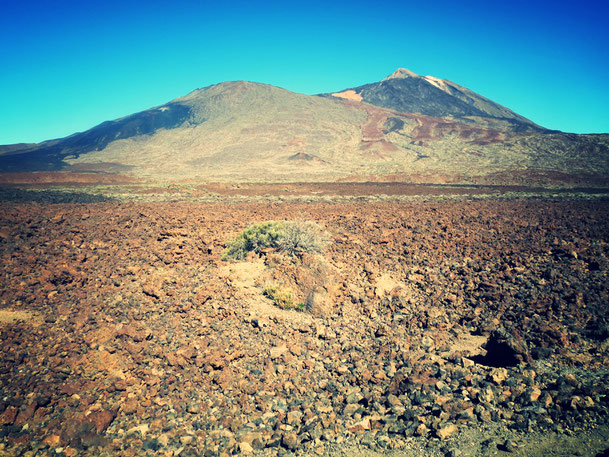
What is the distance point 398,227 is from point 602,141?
6238cm

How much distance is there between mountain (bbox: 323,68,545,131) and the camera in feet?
332

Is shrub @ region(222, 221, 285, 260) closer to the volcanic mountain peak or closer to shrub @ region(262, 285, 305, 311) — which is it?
shrub @ region(262, 285, 305, 311)

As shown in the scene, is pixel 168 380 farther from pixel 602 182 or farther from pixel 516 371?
pixel 602 182

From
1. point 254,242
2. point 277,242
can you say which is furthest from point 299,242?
point 254,242

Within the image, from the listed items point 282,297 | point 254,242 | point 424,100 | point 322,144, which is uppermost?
point 424,100

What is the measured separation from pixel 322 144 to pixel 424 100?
55.8 metres

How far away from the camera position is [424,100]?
346ft

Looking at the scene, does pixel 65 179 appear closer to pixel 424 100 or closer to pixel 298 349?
pixel 298 349

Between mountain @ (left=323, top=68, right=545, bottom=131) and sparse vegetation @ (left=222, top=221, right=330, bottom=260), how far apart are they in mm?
98762

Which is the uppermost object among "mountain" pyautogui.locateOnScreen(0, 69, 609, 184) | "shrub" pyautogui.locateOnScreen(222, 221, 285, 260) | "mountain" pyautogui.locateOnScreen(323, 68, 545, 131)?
"mountain" pyautogui.locateOnScreen(323, 68, 545, 131)

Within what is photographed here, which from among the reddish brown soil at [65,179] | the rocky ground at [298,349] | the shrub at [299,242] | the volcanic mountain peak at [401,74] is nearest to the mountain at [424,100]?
the volcanic mountain peak at [401,74]

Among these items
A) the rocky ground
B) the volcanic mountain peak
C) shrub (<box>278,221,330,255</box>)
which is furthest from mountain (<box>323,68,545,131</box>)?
the rocky ground

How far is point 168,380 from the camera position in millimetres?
3863

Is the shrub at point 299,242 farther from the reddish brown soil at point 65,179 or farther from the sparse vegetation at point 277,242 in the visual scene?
the reddish brown soil at point 65,179
